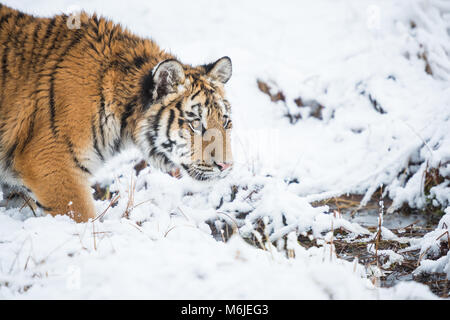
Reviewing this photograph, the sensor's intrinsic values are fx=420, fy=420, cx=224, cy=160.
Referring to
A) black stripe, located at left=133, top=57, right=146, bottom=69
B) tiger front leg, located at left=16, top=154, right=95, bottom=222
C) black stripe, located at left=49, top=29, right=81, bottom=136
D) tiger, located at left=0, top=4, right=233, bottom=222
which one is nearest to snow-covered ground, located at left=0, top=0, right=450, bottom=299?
tiger front leg, located at left=16, top=154, right=95, bottom=222

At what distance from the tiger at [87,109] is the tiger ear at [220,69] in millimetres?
101

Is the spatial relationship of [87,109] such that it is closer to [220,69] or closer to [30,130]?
[30,130]

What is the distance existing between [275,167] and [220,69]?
1.80 m

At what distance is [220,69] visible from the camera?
3.27 m

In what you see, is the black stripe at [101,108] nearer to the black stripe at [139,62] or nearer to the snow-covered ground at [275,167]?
the black stripe at [139,62]

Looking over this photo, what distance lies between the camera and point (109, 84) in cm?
280

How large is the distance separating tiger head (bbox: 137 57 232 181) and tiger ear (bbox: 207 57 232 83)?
5.9 inches

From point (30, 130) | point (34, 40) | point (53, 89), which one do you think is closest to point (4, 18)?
point (34, 40)

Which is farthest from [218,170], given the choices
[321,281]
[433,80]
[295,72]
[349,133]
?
[433,80]

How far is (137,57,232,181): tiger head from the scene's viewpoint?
9.50ft

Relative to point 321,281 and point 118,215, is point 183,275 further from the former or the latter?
point 118,215

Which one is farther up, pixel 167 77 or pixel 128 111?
pixel 167 77

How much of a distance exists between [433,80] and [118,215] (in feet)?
15.8

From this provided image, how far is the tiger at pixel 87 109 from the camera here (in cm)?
264
